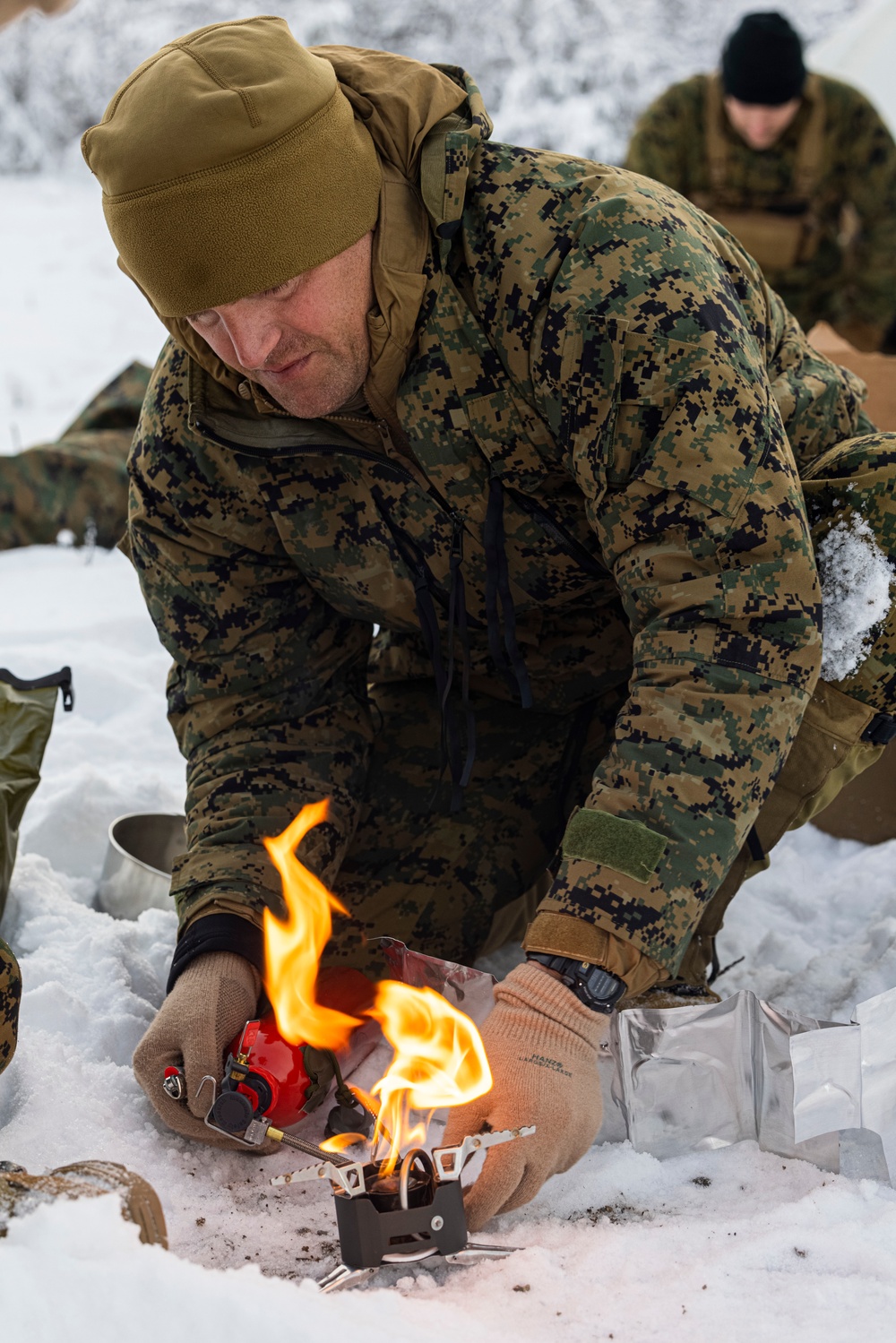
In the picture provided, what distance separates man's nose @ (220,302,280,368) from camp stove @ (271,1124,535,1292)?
3.93 feet

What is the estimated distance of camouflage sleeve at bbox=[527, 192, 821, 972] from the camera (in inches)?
70.8

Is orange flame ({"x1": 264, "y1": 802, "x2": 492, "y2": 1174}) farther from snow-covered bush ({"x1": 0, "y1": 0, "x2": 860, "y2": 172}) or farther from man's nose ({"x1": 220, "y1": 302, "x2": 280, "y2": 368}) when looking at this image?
snow-covered bush ({"x1": 0, "y1": 0, "x2": 860, "y2": 172})

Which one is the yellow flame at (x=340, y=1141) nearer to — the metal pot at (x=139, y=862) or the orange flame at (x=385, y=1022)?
the orange flame at (x=385, y=1022)

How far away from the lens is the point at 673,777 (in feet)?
5.96

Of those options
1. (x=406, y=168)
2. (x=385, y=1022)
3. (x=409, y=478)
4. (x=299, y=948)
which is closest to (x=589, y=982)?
(x=385, y=1022)

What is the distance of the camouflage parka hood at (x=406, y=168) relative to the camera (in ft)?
6.61

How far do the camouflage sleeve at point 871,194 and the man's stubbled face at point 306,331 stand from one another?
4291 millimetres

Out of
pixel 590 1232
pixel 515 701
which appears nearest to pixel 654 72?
pixel 515 701

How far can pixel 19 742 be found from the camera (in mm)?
2561

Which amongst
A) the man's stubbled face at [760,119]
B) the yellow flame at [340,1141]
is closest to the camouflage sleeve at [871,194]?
the man's stubbled face at [760,119]

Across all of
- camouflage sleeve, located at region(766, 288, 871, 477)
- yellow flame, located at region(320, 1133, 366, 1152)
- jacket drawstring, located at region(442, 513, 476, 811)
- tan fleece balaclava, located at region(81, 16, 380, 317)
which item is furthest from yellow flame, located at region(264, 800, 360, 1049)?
camouflage sleeve, located at region(766, 288, 871, 477)

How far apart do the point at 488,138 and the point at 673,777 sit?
3.68 ft

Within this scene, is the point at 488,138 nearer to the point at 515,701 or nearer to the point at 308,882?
the point at 515,701

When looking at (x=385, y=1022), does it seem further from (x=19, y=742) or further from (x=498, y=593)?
(x=19, y=742)
